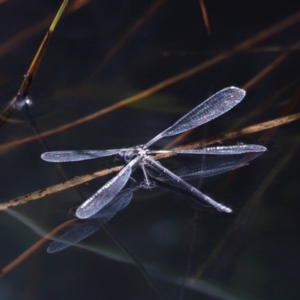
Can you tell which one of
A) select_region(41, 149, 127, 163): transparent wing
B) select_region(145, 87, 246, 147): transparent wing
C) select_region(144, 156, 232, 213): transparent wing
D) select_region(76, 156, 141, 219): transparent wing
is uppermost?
select_region(41, 149, 127, 163): transparent wing

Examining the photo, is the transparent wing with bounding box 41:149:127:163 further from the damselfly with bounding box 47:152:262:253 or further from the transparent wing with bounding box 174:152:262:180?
Result: the transparent wing with bounding box 174:152:262:180

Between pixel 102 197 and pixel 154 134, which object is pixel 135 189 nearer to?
pixel 102 197

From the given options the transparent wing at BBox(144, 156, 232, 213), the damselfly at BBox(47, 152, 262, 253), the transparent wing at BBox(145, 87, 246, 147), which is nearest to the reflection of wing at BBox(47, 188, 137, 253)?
the damselfly at BBox(47, 152, 262, 253)

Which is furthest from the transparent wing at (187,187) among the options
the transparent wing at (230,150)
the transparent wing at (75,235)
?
the transparent wing at (75,235)

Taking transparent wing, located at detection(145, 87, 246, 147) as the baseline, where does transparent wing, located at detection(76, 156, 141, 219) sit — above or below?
below

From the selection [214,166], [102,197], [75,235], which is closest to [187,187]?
[214,166]
